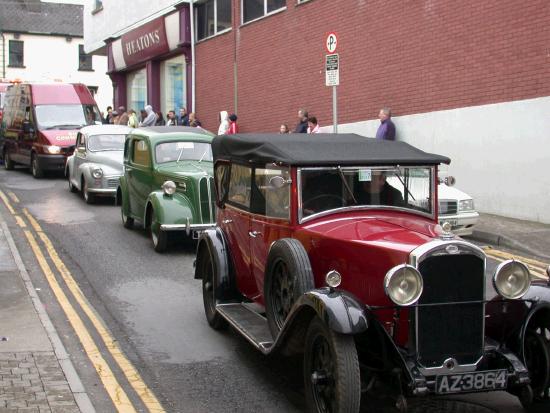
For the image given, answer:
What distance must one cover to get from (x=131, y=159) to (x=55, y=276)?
407 centimetres

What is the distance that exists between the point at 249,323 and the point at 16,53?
51.5 m

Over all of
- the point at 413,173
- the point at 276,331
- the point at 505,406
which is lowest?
the point at 505,406

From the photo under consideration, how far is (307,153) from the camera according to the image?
6.05 metres

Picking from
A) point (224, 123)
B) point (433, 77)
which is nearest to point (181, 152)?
point (433, 77)

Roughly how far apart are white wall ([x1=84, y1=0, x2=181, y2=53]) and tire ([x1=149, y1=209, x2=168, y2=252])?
17261mm

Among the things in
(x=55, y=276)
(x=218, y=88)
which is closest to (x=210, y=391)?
(x=55, y=276)

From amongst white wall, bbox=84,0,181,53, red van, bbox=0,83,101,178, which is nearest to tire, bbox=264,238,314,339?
red van, bbox=0,83,101,178

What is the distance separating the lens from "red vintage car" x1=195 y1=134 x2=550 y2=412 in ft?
15.4

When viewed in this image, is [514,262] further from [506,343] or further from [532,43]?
[532,43]

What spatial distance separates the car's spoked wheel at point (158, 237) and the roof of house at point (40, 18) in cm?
4612

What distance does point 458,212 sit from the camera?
11.2 m

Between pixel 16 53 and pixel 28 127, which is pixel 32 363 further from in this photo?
pixel 16 53

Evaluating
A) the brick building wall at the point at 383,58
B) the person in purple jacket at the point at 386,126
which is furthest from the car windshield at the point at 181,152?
the brick building wall at the point at 383,58

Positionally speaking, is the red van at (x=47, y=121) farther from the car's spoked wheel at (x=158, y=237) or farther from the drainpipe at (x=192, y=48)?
the car's spoked wheel at (x=158, y=237)
